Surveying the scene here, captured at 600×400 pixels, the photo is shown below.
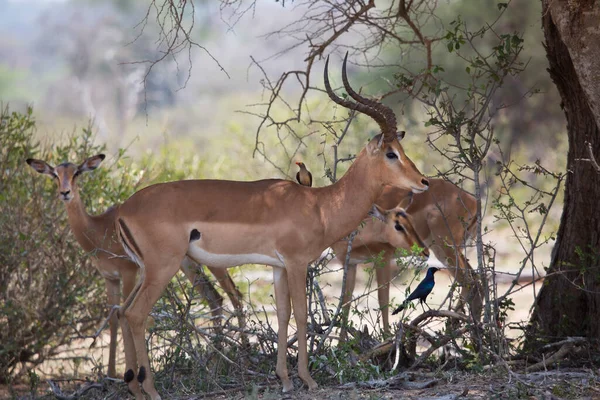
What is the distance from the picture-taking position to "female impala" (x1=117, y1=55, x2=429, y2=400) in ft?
18.1

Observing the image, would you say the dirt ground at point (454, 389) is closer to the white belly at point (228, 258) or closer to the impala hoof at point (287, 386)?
the impala hoof at point (287, 386)

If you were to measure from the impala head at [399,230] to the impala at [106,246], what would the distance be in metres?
1.83

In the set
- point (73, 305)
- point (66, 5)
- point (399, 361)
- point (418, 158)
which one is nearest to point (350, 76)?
point (418, 158)

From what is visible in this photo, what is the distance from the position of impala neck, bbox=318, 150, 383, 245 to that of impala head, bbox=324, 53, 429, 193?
0.06 metres

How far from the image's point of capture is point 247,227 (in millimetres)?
5609

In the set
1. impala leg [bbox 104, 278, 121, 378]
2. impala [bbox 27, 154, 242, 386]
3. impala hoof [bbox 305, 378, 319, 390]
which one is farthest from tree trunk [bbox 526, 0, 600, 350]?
impala leg [bbox 104, 278, 121, 378]

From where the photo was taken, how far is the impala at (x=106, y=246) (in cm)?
722

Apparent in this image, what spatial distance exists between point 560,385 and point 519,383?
0.26m

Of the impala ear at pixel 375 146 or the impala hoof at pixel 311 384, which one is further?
the impala ear at pixel 375 146

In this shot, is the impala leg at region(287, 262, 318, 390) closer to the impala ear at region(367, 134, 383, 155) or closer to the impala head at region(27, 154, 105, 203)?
the impala ear at region(367, 134, 383, 155)

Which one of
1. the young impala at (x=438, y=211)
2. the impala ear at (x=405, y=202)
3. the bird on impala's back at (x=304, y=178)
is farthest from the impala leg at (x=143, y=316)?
the impala ear at (x=405, y=202)

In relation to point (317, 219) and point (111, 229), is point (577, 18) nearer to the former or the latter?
point (317, 219)

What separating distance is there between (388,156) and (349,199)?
1.23ft

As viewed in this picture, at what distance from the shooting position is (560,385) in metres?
5.14
